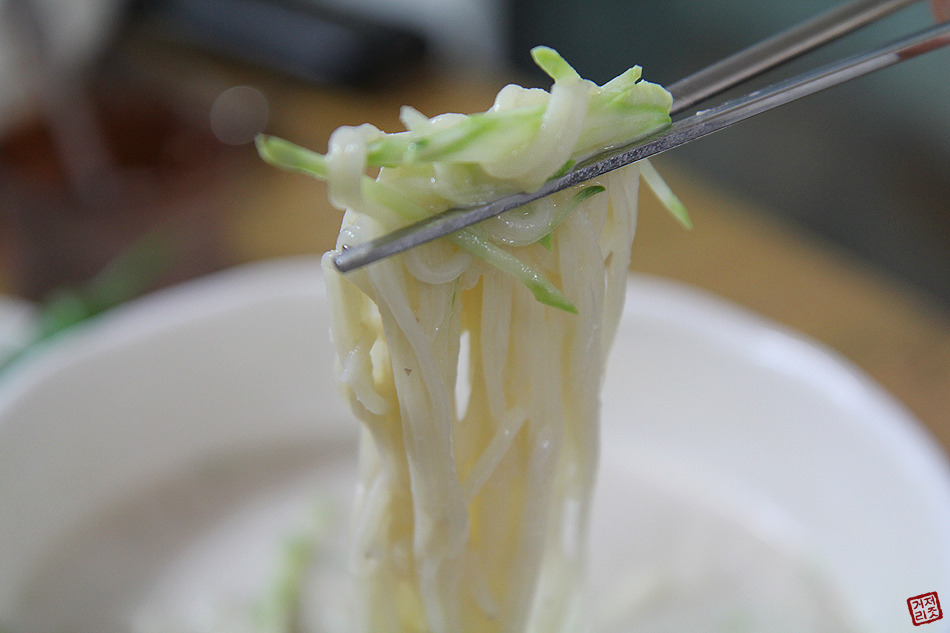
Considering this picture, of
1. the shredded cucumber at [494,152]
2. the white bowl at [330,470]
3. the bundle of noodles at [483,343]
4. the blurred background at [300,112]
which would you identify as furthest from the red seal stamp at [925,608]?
the blurred background at [300,112]

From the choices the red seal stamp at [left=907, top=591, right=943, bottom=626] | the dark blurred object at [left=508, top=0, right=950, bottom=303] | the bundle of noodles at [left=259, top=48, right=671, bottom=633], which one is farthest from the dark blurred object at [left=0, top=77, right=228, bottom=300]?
the dark blurred object at [left=508, top=0, right=950, bottom=303]

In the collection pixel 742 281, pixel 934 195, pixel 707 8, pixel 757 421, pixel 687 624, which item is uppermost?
pixel 707 8

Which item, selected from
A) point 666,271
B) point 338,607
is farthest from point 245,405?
point 666,271

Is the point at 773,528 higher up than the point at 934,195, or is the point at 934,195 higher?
the point at 934,195

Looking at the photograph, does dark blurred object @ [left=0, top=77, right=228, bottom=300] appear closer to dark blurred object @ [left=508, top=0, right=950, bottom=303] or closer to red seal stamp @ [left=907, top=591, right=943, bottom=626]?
red seal stamp @ [left=907, top=591, right=943, bottom=626]

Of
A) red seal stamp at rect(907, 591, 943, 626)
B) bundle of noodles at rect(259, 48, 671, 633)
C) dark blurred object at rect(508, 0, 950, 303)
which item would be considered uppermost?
dark blurred object at rect(508, 0, 950, 303)

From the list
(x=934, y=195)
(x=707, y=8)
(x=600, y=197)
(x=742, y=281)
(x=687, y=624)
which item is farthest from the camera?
(x=707, y=8)

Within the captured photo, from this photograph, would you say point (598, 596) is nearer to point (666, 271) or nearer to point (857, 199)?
Result: point (666, 271)
